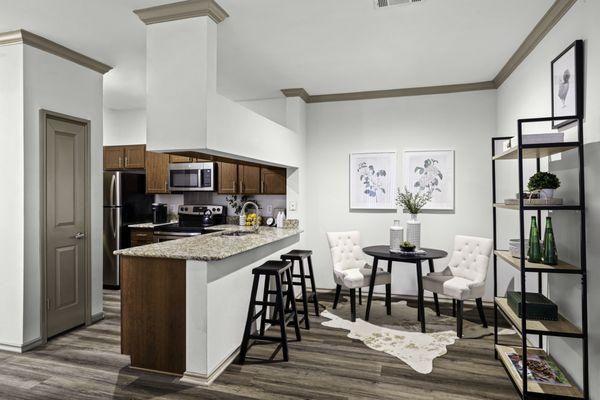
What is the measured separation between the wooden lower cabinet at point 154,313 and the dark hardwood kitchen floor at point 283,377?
4.8 inches

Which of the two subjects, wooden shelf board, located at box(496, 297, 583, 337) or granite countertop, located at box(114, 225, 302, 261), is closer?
wooden shelf board, located at box(496, 297, 583, 337)

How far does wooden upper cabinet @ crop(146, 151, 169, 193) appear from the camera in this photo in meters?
5.61

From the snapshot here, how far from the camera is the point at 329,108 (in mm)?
5148

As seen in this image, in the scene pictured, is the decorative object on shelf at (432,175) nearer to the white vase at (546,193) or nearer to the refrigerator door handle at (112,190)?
the white vase at (546,193)

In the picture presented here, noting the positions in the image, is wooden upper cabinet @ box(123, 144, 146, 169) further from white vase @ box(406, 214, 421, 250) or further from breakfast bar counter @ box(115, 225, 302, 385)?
white vase @ box(406, 214, 421, 250)

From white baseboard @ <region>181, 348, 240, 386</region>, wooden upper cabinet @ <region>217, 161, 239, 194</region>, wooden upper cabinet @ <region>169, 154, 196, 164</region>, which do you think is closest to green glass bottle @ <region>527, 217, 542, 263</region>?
white baseboard @ <region>181, 348, 240, 386</region>

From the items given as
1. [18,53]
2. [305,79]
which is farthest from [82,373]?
[305,79]

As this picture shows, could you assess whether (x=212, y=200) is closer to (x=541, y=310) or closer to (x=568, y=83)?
(x=541, y=310)

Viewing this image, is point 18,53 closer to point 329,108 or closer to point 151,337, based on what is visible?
point 151,337

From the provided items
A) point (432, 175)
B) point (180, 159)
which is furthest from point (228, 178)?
point (432, 175)

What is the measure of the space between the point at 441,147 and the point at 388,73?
1203 mm

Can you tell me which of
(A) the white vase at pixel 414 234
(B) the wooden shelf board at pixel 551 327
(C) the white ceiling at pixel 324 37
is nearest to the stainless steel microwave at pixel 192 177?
(C) the white ceiling at pixel 324 37

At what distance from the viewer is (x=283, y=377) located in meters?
2.74

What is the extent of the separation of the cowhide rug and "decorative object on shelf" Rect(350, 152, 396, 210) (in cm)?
131
